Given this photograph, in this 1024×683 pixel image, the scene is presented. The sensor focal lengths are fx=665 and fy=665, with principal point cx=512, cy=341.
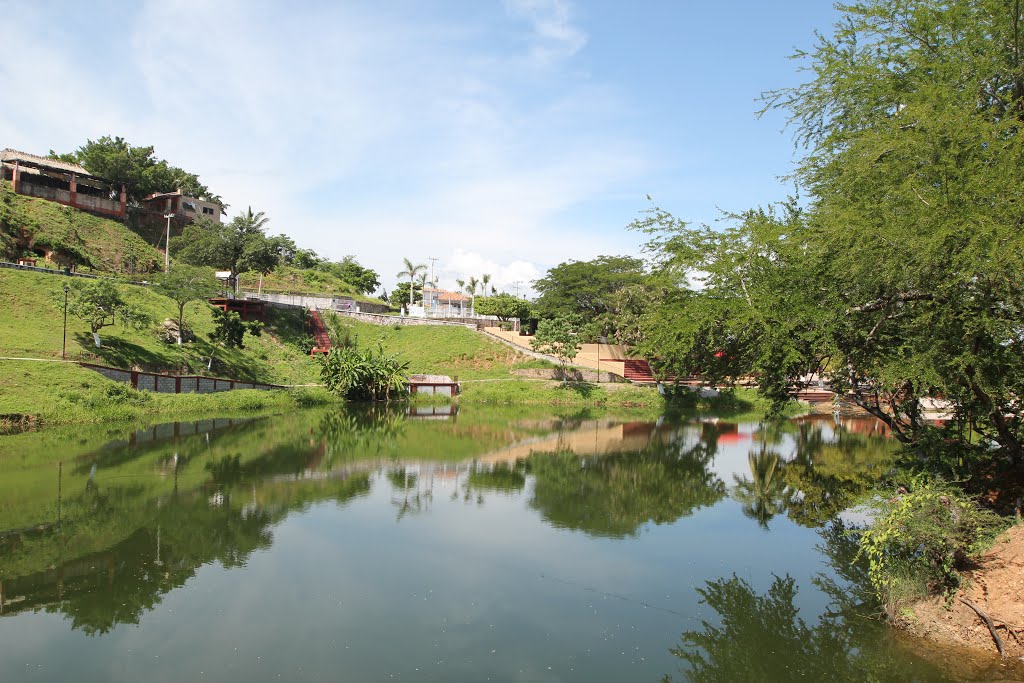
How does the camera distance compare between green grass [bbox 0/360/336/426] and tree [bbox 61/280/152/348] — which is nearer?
green grass [bbox 0/360/336/426]

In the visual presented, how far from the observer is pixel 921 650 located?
34.4 ft

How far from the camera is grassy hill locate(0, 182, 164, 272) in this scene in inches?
1930

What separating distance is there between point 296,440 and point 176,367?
12.7 meters

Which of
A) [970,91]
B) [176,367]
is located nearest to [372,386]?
[176,367]

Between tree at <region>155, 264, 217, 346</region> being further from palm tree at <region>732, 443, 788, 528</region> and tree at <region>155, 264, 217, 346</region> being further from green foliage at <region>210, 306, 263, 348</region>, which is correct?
palm tree at <region>732, 443, 788, 528</region>

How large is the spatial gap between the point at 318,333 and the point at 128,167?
3703 centimetres

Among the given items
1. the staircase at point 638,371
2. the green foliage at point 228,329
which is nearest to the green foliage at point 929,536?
the green foliage at point 228,329

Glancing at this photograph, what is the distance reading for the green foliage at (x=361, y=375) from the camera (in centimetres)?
4288

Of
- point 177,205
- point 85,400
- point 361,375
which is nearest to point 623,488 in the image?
point 85,400

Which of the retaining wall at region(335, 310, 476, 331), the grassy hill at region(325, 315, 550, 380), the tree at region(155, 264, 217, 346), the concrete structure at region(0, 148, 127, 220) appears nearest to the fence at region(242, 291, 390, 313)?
the retaining wall at region(335, 310, 476, 331)

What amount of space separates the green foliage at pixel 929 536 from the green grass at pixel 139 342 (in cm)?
3482

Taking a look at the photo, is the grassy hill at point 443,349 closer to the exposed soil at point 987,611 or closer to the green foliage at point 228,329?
the green foliage at point 228,329

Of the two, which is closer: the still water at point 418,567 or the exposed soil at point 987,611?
the exposed soil at point 987,611

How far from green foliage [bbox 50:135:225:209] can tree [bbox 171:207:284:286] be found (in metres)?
25.4
